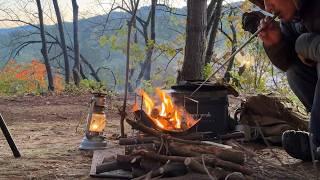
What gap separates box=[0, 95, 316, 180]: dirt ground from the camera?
2.69 metres

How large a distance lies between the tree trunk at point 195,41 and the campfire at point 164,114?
6.89 feet

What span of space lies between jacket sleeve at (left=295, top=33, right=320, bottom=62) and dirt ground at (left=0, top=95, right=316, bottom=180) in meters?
0.64

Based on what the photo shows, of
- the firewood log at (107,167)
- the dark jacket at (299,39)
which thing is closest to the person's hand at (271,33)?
the dark jacket at (299,39)

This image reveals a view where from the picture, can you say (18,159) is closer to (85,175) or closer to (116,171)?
(85,175)

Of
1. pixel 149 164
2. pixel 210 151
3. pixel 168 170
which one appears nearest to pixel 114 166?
pixel 149 164

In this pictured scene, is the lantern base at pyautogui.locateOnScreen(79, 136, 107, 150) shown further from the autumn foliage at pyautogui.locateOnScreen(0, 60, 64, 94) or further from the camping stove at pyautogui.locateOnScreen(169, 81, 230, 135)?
the autumn foliage at pyautogui.locateOnScreen(0, 60, 64, 94)

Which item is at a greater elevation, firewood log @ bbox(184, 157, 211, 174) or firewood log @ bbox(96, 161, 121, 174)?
firewood log @ bbox(184, 157, 211, 174)

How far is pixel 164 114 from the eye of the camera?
9.41ft

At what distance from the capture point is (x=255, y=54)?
49.3 feet

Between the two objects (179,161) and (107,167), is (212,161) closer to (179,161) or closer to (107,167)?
(179,161)

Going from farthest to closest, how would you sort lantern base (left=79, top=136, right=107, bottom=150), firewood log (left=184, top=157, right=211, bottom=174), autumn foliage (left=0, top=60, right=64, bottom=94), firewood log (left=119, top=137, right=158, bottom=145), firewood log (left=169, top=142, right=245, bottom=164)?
autumn foliage (left=0, top=60, right=64, bottom=94)
lantern base (left=79, top=136, right=107, bottom=150)
firewood log (left=119, top=137, right=158, bottom=145)
firewood log (left=169, top=142, right=245, bottom=164)
firewood log (left=184, top=157, right=211, bottom=174)

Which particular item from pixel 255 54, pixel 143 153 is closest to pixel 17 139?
pixel 143 153

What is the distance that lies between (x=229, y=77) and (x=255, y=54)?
3342mm

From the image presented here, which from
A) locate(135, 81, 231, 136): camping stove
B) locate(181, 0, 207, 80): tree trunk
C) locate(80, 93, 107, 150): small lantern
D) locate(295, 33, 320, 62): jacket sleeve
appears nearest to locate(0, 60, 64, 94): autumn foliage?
locate(181, 0, 207, 80): tree trunk
